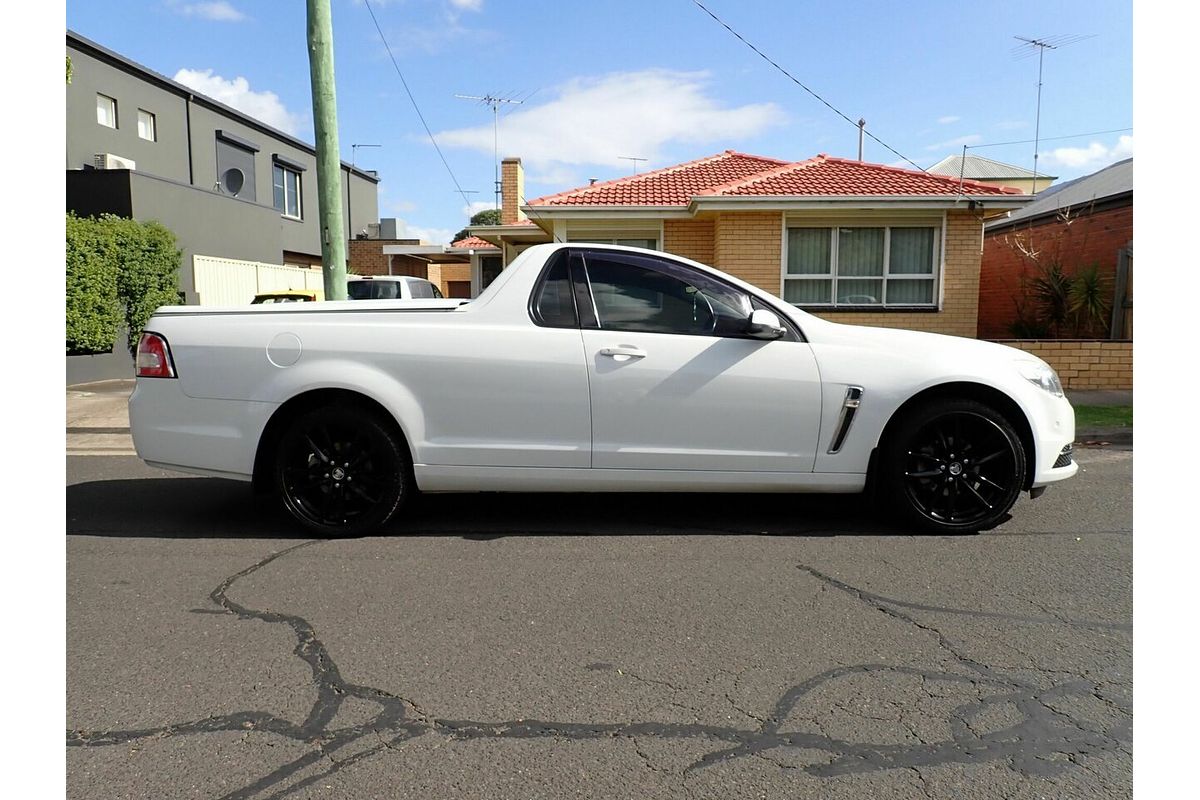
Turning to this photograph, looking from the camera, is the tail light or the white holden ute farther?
the tail light

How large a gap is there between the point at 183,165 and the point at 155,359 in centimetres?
2374

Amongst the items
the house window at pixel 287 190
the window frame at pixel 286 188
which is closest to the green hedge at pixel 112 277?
the window frame at pixel 286 188

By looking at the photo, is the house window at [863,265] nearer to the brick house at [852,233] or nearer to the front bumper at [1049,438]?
the brick house at [852,233]

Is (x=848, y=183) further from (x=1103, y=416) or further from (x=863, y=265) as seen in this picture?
(x=1103, y=416)

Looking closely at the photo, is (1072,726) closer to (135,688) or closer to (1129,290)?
(135,688)

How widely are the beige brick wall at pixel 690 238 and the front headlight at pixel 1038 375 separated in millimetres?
10701

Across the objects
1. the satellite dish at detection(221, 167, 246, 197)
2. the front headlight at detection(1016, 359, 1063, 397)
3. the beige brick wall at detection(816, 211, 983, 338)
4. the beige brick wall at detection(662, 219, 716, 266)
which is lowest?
the front headlight at detection(1016, 359, 1063, 397)

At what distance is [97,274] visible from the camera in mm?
13398

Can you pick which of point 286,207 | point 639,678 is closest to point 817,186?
point 639,678

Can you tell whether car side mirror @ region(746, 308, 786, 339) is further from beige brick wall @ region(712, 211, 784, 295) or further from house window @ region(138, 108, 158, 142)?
house window @ region(138, 108, 158, 142)

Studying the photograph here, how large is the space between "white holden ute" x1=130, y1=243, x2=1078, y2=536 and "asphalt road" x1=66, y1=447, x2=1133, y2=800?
375mm

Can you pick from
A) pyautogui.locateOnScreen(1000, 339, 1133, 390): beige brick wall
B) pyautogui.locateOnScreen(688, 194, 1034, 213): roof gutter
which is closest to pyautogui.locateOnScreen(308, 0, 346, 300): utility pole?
pyautogui.locateOnScreen(688, 194, 1034, 213): roof gutter

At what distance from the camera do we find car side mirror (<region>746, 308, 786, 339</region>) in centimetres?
484

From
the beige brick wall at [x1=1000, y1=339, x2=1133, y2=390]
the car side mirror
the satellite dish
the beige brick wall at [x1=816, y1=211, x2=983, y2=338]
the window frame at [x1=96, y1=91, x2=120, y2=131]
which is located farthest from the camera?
the satellite dish
